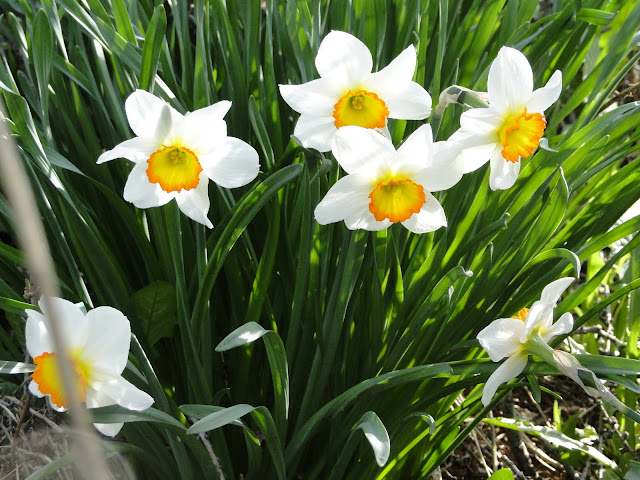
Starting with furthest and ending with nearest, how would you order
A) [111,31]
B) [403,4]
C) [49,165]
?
[403,4], [111,31], [49,165]

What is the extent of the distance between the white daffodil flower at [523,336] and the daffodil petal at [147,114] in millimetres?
511

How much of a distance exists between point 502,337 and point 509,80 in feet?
1.16

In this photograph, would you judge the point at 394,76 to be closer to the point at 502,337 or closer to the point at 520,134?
the point at 520,134

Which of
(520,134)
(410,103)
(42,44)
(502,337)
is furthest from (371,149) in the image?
(42,44)

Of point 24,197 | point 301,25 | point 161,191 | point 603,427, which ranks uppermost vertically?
point 24,197

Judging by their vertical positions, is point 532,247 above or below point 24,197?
below

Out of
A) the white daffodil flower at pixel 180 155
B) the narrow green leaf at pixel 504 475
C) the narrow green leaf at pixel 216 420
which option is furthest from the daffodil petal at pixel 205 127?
the narrow green leaf at pixel 504 475

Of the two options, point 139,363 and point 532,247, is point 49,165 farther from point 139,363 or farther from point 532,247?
point 532,247

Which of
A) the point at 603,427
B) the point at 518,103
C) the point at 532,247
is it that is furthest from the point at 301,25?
the point at 603,427

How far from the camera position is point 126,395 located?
0.86 metres

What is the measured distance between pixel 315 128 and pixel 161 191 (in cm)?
23

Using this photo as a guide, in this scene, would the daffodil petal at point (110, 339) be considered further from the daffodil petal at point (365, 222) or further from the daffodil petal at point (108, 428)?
the daffodil petal at point (365, 222)

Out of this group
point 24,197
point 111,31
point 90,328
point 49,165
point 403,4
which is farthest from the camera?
point 403,4

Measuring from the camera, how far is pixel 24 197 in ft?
0.76
